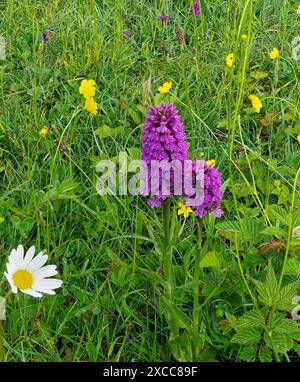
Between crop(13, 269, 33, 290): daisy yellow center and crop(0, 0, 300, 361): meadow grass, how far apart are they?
0.76ft

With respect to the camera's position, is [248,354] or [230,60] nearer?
[248,354]

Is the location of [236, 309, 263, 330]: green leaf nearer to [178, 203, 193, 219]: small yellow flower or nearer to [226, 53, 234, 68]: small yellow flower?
[178, 203, 193, 219]: small yellow flower

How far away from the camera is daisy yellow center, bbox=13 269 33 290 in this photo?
1104mm

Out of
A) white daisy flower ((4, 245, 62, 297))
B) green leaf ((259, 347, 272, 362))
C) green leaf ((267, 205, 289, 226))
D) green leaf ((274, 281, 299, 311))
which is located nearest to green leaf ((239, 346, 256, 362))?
green leaf ((259, 347, 272, 362))

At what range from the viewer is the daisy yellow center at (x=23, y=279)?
1.10 metres

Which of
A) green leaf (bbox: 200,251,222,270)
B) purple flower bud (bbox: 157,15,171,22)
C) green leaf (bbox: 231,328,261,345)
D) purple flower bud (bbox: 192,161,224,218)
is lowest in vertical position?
green leaf (bbox: 231,328,261,345)

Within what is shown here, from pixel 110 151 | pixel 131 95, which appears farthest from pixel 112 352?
pixel 131 95

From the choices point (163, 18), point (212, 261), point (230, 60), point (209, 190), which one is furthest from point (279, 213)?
point (163, 18)

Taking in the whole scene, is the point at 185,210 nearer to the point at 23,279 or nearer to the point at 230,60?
the point at 23,279

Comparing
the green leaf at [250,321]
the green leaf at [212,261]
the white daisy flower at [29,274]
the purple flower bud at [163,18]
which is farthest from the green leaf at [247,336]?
the purple flower bud at [163,18]

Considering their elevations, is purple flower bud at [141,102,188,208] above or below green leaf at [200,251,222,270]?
above

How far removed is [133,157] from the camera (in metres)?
1.90

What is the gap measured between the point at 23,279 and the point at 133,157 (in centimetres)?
84

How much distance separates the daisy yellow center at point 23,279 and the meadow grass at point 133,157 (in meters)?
0.23
